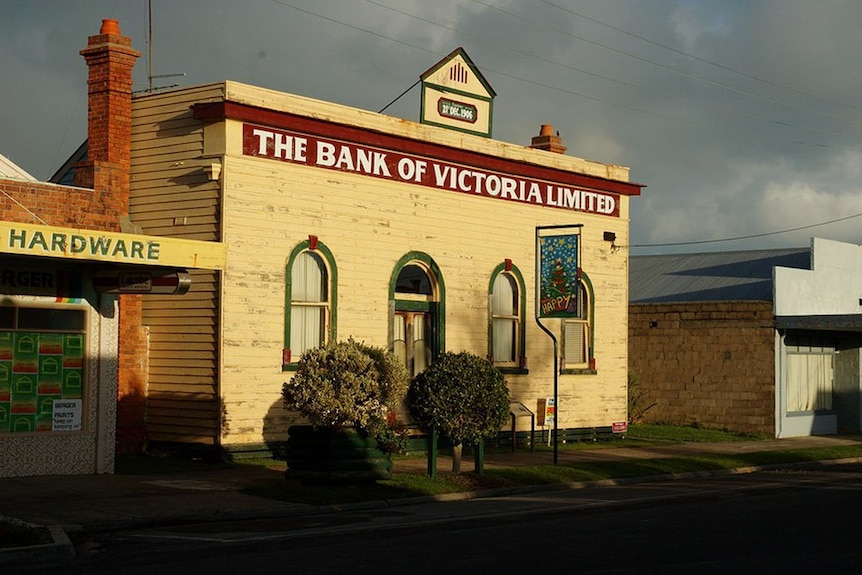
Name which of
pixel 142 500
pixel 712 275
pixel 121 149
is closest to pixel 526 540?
pixel 142 500

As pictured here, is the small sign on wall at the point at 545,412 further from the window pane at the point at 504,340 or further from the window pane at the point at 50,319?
the window pane at the point at 50,319

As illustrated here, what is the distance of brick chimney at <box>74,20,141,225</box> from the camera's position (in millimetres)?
22828

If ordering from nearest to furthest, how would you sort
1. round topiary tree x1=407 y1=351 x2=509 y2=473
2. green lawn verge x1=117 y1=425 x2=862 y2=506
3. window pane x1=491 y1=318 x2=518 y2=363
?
green lawn verge x1=117 y1=425 x2=862 y2=506, round topiary tree x1=407 y1=351 x2=509 y2=473, window pane x1=491 y1=318 x2=518 y2=363

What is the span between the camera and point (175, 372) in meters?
22.8

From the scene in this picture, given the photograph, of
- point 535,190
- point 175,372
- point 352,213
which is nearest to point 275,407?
point 175,372

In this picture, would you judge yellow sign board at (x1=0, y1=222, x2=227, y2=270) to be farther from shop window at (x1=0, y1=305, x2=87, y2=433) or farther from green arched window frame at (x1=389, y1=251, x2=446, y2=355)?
green arched window frame at (x1=389, y1=251, x2=446, y2=355)

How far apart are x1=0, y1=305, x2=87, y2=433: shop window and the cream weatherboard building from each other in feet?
8.81

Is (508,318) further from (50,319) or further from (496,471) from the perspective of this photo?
(50,319)

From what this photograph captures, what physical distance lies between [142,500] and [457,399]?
5.70 metres

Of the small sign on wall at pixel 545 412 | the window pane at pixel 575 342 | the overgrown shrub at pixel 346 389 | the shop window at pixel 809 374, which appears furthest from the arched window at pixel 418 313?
the shop window at pixel 809 374

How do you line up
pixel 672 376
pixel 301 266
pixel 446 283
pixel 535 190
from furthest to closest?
pixel 672 376 → pixel 535 190 → pixel 446 283 → pixel 301 266

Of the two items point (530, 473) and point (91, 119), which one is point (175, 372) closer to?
point (91, 119)

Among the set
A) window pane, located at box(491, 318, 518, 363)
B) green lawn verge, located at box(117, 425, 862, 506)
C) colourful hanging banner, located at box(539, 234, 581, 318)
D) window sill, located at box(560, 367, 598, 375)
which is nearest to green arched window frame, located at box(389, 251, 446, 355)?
window pane, located at box(491, 318, 518, 363)

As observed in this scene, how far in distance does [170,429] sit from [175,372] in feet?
3.43
